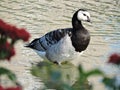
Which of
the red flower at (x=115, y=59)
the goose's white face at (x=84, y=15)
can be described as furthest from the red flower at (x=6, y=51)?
the goose's white face at (x=84, y=15)

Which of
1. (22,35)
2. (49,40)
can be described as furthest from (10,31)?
(49,40)

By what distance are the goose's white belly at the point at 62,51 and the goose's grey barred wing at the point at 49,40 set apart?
0.07 meters

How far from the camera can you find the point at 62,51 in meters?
7.96

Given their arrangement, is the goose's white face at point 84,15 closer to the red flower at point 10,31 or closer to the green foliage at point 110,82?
the red flower at point 10,31

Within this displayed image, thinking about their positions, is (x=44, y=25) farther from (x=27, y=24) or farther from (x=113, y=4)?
(x=113, y=4)

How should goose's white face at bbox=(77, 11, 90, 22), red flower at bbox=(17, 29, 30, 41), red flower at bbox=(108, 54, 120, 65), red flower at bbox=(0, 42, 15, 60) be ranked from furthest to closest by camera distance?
goose's white face at bbox=(77, 11, 90, 22) → red flower at bbox=(17, 29, 30, 41) → red flower at bbox=(0, 42, 15, 60) → red flower at bbox=(108, 54, 120, 65)

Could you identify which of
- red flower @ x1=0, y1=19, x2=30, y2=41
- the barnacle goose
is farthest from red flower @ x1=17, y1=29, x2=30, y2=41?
the barnacle goose

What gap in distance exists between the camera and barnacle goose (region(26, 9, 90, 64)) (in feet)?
26.0

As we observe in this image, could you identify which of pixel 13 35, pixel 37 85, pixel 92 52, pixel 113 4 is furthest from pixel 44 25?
pixel 13 35

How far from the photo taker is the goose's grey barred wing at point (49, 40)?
798 centimetres

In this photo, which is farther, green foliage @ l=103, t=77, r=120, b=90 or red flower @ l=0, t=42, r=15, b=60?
red flower @ l=0, t=42, r=15, b=60

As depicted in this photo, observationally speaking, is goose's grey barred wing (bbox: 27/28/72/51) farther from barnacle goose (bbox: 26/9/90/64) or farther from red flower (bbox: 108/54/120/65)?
red flower (bbox: 108/54/120/65)

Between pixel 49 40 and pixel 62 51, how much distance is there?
353 millimetres

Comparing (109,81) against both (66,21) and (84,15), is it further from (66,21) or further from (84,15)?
(66,21)
